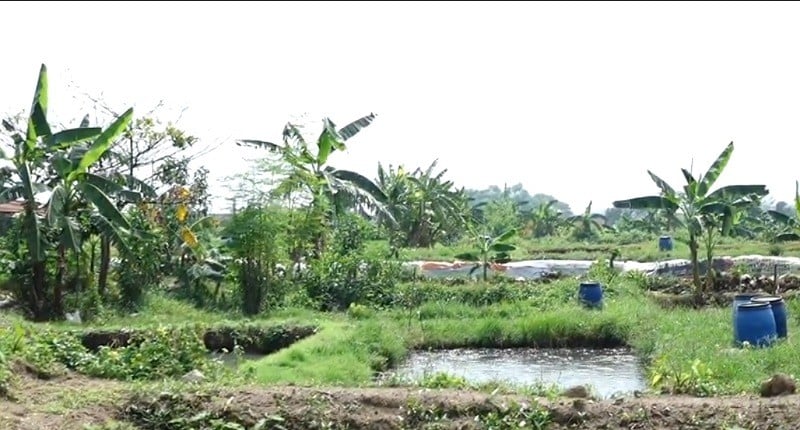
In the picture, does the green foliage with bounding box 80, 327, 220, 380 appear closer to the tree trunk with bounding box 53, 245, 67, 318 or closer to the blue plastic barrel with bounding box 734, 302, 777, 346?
the tree trunk with bounding box 53, 245, 67, 318

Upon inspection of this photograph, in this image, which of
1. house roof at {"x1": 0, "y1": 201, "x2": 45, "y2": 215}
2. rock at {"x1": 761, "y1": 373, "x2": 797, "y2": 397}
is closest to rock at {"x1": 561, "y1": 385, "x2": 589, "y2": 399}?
rock at {"x1": 761, "y1": 373, "x2": 797, "y2": 397}

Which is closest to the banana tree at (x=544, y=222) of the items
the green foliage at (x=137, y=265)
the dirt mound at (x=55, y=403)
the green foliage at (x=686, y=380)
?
the green foliage at (x=137, y=265)

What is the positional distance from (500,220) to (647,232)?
388 inches

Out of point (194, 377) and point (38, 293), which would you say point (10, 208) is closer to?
point (38, 293)

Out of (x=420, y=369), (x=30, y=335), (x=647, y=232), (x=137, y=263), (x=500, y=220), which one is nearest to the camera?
(x=30, y=335)

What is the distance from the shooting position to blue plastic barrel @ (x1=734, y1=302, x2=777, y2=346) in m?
10.9

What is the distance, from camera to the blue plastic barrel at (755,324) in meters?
10.9

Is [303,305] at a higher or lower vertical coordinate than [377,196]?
lower

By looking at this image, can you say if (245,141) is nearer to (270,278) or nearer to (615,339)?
→ (270,278)

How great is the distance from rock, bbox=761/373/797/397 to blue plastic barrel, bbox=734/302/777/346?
11.1 feet

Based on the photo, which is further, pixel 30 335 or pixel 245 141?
pixel 245 141

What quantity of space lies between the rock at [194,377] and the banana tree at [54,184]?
20.3 feet

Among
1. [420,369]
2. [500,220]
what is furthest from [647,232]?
[420,369]

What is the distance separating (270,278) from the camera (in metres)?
17.2
